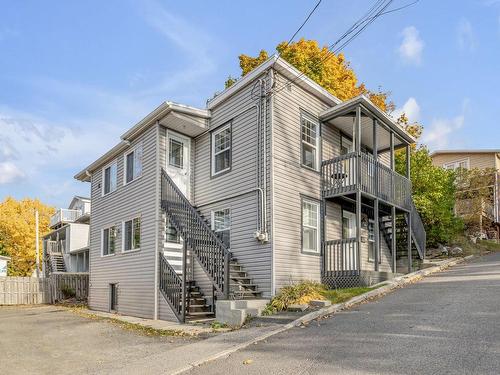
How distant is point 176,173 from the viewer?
52.7 feet

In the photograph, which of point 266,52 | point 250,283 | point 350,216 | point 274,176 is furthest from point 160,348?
point 266,52

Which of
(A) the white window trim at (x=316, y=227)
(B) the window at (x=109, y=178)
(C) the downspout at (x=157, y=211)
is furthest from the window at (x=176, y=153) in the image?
(A) the white window trim at (x=316, y=227)

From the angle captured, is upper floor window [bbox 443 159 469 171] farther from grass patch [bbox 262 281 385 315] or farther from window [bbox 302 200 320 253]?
grass patch [bbox 262 281 385 315]

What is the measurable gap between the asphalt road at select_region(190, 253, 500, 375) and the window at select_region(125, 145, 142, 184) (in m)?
9.76

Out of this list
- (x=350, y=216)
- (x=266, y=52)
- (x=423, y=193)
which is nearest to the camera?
(x=350, y=216)

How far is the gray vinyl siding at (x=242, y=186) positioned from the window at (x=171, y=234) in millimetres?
1138

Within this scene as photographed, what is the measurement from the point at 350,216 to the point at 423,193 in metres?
7.98

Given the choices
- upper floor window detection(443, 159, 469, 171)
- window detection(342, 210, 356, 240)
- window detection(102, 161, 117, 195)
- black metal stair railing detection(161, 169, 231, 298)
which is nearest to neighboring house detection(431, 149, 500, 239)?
upper floor window detection(443, 159, 469, 171)

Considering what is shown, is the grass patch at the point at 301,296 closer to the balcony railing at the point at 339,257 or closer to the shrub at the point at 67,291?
the balcony railing at the point at 339,257

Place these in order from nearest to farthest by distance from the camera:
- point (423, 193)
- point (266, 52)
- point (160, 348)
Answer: point (160, 348), point (423, 193), point (266, 52)

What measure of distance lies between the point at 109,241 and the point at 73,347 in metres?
9.48

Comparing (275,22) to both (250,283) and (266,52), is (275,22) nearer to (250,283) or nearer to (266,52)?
(250,283)

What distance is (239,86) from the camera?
14.5 metres

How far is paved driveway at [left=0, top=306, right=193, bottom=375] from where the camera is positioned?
8297 millimetres
